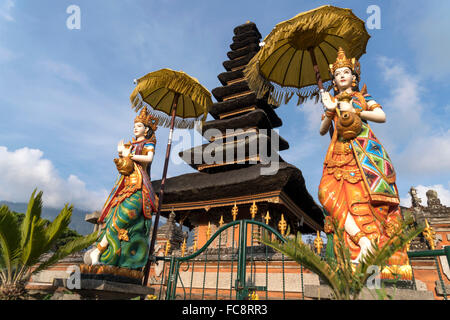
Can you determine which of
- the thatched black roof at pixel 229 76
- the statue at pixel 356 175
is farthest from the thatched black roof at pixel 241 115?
the statue at pixel 356 175

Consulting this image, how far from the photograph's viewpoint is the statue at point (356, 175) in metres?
3.49

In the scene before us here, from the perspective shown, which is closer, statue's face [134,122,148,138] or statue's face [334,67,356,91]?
statue's face [334,67,356,91]

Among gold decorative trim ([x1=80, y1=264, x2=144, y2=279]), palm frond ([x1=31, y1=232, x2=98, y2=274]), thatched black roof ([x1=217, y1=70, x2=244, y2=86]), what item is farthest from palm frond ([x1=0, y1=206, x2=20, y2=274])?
thatched black roof ([x1=217, y1=70, x2=244, y2=86])

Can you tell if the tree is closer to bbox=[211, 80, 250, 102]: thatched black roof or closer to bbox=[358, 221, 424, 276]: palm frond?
bbox=[358, 221, 424, 276]: palm frond

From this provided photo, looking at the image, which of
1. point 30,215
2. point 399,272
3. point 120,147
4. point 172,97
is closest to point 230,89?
point 172,97

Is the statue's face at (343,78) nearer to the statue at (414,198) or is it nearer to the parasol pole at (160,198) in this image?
the parasol pole at (160,198)

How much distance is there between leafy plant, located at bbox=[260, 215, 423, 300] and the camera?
7.09 ft

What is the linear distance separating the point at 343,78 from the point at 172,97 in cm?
485

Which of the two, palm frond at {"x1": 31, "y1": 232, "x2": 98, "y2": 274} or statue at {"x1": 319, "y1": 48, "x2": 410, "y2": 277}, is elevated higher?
statue at {"x1": 319, "y1": 48, "x2": 410, "y2": 277}

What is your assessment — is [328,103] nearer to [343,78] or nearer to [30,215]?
[343,78]

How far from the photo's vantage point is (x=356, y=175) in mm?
3807

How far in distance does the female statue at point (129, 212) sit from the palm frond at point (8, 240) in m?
1.13
